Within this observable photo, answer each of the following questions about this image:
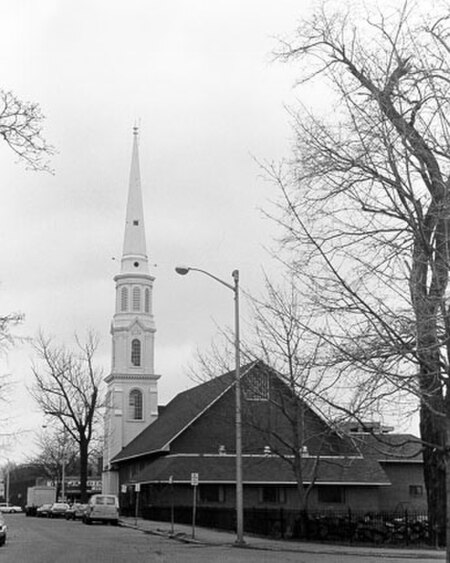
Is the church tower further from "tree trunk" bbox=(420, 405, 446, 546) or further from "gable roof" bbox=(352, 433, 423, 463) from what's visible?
"tree trunk" bbox=(420, 405, 446, 546)

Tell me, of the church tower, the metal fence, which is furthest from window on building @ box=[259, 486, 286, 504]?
the church tower

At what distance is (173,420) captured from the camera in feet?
213

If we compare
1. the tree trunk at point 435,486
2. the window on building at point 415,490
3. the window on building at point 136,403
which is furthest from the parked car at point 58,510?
the tree trunk at point 435,486

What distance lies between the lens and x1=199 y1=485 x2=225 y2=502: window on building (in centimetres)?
5162

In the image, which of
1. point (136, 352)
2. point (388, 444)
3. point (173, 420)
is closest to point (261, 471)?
point (173, 420)

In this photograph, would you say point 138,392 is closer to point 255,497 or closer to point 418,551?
point 255,497

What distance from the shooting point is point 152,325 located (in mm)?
79500

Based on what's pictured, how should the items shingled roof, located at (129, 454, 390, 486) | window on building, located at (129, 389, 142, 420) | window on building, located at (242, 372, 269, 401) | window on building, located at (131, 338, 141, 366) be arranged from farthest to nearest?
window on building, located at (131, 338, 141, 366)
window on building, located at (129, 389, 142, 420)
shingled roof, located at (129, 454, 390, 486)
window on building, located at (242, 372, 269, 401)

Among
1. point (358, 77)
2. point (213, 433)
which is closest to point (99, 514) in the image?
point (213, 433)

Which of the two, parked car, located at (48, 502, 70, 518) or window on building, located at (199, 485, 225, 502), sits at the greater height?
window on building, located at (199, 485, 225, 502)

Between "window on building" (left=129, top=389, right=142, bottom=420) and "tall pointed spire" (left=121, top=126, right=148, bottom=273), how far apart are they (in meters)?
10.3

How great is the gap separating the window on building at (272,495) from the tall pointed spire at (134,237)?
101 ft

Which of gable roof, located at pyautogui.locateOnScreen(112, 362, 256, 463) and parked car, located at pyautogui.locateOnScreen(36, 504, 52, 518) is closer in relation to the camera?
gable roof, located at pyautogui.locateOnScreen(112, 362, 256, 463)

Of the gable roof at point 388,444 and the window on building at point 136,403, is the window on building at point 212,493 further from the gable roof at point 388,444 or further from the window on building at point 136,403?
the window on building at point 136,403
